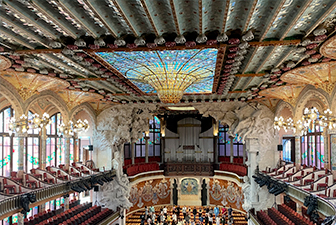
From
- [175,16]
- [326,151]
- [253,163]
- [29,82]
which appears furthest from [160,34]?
[253,163]

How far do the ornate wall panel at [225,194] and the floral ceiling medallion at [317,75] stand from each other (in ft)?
52.7

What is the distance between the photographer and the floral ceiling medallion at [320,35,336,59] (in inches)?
352

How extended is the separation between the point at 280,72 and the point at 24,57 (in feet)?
34.6

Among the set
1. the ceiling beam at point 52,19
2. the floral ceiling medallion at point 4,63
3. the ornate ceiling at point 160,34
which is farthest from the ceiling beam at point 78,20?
the floral ceiling medallion at point 4,63

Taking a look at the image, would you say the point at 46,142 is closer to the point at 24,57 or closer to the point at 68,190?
the point at 68,190

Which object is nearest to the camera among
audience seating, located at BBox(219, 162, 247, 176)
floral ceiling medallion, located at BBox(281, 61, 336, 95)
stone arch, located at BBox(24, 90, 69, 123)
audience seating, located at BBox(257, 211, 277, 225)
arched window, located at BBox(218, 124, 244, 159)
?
floral ceiling medallion, located at BBox(281, 61, 336, 95)

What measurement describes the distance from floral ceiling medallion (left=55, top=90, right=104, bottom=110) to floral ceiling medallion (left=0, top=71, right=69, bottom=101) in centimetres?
288

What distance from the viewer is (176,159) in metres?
31.6

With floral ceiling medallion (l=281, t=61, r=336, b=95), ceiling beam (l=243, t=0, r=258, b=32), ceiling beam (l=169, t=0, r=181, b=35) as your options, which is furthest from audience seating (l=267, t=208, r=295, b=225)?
ceiling beam (l=169, t=0, r=181, b=35)

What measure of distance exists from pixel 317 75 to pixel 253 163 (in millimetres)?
11565

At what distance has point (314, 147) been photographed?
2342 cm

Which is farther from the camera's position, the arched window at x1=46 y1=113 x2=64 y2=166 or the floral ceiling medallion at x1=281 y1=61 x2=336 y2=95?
the arched window at x1=46 y1=113 x2=64 y2=166

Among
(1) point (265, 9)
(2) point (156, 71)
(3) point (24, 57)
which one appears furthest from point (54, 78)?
(1) point (265, 9)

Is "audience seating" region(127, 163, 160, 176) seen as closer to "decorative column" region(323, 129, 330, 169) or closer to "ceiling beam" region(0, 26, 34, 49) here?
"decorative column" region(323, 129, 330, 169)
